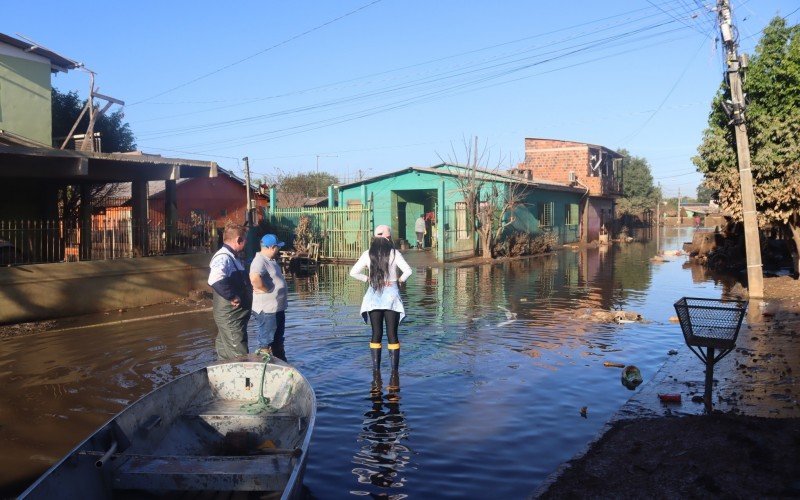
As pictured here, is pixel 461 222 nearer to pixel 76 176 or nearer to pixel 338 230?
pixel 338 230

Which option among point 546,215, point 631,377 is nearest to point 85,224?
point 631,377

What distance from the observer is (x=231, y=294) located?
7023 millimetres

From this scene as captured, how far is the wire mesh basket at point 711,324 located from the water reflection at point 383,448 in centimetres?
288

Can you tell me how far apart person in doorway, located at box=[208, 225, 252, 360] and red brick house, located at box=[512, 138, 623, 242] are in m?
35.9

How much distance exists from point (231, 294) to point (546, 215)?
103ft

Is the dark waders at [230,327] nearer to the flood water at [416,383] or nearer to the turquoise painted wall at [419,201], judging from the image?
the flood water at [416,383]

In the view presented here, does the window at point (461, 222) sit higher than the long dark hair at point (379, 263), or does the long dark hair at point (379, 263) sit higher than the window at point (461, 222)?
the window at point (461, 222)

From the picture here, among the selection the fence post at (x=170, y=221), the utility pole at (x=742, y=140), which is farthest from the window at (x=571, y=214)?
the fence post at (x=170, y=221)

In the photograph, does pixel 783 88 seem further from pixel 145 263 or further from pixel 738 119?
pixel 145 263

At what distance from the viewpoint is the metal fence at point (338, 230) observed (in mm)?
26875

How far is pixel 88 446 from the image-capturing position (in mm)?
4355

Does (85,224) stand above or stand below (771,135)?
below

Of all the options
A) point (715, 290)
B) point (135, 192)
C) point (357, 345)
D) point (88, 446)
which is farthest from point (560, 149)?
point (88, 446)

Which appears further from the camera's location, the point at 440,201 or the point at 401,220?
the point at 401,220
